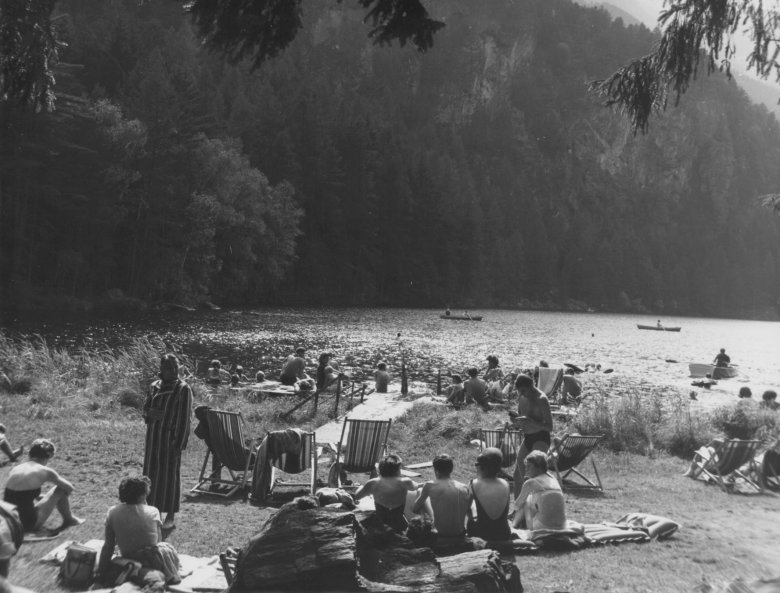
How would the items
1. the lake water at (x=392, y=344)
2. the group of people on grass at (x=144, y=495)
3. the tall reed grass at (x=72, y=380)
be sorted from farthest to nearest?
the lake water at (x=392, y=344)
the tall reed grass at (x=72, y=380)
the group of people on grass at (x=144, y=495)

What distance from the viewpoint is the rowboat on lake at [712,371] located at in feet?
107

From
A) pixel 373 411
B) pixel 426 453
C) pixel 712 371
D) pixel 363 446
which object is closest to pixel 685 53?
pixel 363 446

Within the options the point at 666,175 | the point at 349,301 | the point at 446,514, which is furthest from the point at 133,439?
the point at 666,175

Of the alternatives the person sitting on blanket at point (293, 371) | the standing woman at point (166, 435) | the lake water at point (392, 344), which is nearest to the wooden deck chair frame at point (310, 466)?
the standing woman at point (166, 435)

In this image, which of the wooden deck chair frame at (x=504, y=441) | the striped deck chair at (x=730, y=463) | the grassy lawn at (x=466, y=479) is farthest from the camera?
the wooden deck chair frame at (x=504, y=441)

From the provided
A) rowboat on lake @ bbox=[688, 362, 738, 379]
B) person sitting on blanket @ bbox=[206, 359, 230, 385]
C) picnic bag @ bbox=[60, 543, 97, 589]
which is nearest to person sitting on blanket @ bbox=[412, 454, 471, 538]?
picnic bag @ bbox=[60, 543, 97, 589]

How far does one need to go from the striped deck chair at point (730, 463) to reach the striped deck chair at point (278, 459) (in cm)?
623

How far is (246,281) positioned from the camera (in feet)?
217

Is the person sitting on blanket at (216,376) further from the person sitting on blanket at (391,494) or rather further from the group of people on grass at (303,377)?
the person sitting on blanket at (391,494)

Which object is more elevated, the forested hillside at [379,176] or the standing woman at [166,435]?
the forested hillside at [379,176]

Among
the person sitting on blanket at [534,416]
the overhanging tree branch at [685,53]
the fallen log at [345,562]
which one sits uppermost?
the overhanging tree branch at [685,53]

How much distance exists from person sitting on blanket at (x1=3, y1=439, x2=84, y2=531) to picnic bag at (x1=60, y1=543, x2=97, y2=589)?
1.44m

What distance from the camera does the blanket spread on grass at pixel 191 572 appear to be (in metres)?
5.15

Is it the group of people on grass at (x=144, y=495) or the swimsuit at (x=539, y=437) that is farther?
the swimsuit at (x=539, y=437)
